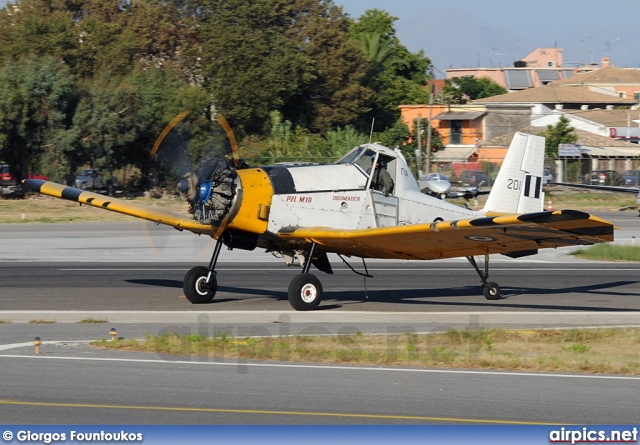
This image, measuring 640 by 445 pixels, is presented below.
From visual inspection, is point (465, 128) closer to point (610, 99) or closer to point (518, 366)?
point (610, 99)

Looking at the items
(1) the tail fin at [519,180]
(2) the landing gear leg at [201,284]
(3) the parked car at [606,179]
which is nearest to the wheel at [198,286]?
(2) the landing gear leg at [201,284]

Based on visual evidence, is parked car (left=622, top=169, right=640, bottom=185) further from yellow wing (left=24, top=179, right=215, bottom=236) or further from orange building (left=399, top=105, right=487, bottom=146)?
yellow wing (left=24, top=179, right=215, bottom=236)

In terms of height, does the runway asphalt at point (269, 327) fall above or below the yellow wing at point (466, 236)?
below

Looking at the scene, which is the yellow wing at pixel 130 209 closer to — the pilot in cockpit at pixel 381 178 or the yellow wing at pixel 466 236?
the yellow wing at pixel 466 236

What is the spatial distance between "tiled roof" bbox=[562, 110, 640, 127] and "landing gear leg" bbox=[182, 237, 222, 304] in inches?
2960

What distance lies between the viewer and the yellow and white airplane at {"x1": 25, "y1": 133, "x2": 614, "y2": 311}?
14766 millimetres

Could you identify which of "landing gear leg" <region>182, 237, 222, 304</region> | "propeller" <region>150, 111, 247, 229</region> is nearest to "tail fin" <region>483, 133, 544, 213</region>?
"propeller" <region>150, 111, 247, 229</region>

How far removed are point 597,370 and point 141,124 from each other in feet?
149

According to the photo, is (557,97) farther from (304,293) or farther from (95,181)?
(304,293)

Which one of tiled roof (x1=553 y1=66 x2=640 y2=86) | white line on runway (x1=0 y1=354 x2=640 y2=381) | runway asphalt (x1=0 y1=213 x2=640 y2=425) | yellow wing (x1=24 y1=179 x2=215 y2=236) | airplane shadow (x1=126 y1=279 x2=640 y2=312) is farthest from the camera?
tiled roof (x1=553 y1=66 x2=640 y2=86)

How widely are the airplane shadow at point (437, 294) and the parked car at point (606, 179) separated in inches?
1600

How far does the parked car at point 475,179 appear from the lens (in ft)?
180
